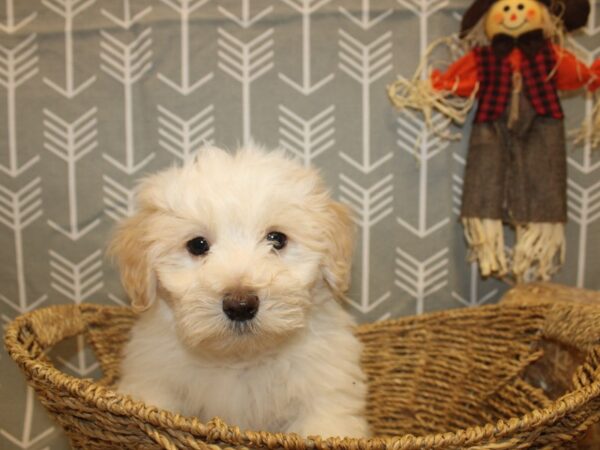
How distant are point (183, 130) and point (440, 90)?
129cm

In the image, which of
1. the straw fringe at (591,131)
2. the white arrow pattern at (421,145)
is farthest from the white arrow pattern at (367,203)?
the straw fringe at (591,131)

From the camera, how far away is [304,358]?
1.92m

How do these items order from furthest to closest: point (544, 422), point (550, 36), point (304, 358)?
point (550, 36) → point (304, 358) → point (544, 422)

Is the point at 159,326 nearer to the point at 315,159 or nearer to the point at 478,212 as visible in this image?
the point at 315,159

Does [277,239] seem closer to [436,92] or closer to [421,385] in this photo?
[421,385]

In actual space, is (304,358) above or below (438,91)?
below

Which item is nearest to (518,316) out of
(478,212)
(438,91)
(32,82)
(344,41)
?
(478,212)

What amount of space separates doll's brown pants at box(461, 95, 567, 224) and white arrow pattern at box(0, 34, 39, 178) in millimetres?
2224

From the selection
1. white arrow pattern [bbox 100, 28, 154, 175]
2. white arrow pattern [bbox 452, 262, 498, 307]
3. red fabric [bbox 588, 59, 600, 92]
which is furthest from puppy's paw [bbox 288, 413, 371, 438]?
red fabric [bbox 588, 59, 600, 92]

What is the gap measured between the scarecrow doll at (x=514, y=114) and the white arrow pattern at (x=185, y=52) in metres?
1.00

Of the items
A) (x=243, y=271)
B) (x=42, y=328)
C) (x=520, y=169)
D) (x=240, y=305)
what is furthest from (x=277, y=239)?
(x=520, y=169)

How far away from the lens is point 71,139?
2777 mm

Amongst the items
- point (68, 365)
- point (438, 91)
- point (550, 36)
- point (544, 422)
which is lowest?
point (68, 365)

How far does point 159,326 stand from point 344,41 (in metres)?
1.68
